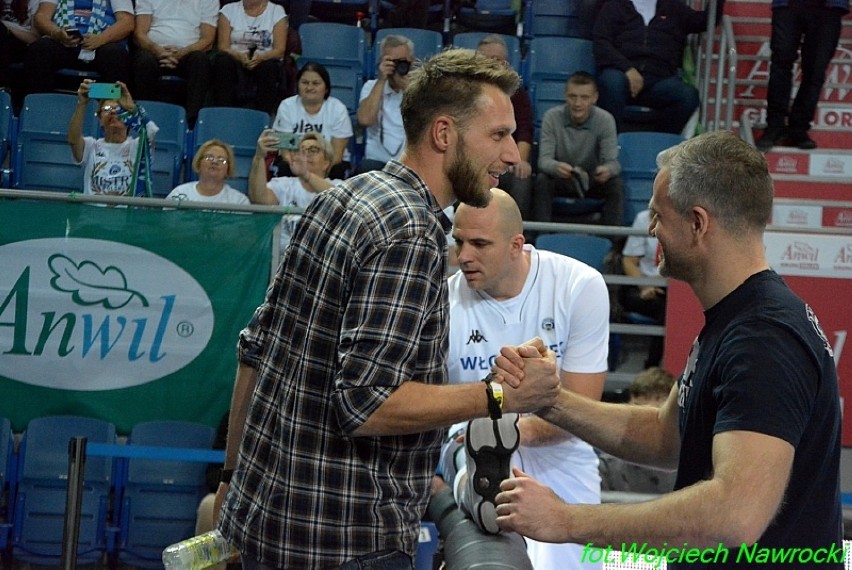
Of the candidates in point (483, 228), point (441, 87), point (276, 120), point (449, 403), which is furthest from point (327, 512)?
point (276, 120)

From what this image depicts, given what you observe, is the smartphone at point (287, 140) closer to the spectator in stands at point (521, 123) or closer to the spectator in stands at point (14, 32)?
the spectator in stands at point (521, 123)

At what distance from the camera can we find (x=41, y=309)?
256 inches

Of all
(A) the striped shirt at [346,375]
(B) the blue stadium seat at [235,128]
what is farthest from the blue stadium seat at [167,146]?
(A) the striped shirt at [346,375]

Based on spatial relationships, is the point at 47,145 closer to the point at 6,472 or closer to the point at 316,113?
the point at 316,113

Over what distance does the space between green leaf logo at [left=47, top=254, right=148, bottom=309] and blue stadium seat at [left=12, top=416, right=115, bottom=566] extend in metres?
0.74

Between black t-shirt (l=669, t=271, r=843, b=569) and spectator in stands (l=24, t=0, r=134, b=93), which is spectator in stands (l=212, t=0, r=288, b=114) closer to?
spectator in stands (l=24, t=0, r=134, b=93)

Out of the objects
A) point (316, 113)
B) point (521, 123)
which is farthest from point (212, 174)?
point (521, 123)

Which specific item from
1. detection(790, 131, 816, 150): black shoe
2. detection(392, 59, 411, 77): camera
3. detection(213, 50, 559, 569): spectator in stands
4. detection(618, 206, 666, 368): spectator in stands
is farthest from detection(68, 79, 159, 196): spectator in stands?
detection(790, 131, 816, 150): black shoe

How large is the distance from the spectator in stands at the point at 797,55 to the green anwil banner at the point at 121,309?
17.2 feet

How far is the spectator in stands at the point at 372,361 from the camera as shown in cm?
238

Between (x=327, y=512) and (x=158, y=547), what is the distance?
4511 millimetres

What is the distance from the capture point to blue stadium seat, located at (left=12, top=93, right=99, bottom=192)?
27.5 feet

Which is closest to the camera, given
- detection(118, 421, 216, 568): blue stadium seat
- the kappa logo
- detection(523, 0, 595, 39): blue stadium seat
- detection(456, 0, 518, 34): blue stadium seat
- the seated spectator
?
the kappa logo

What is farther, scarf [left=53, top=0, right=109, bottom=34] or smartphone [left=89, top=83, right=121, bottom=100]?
scarf [left=53, top=0, right=109, bottom=34]
